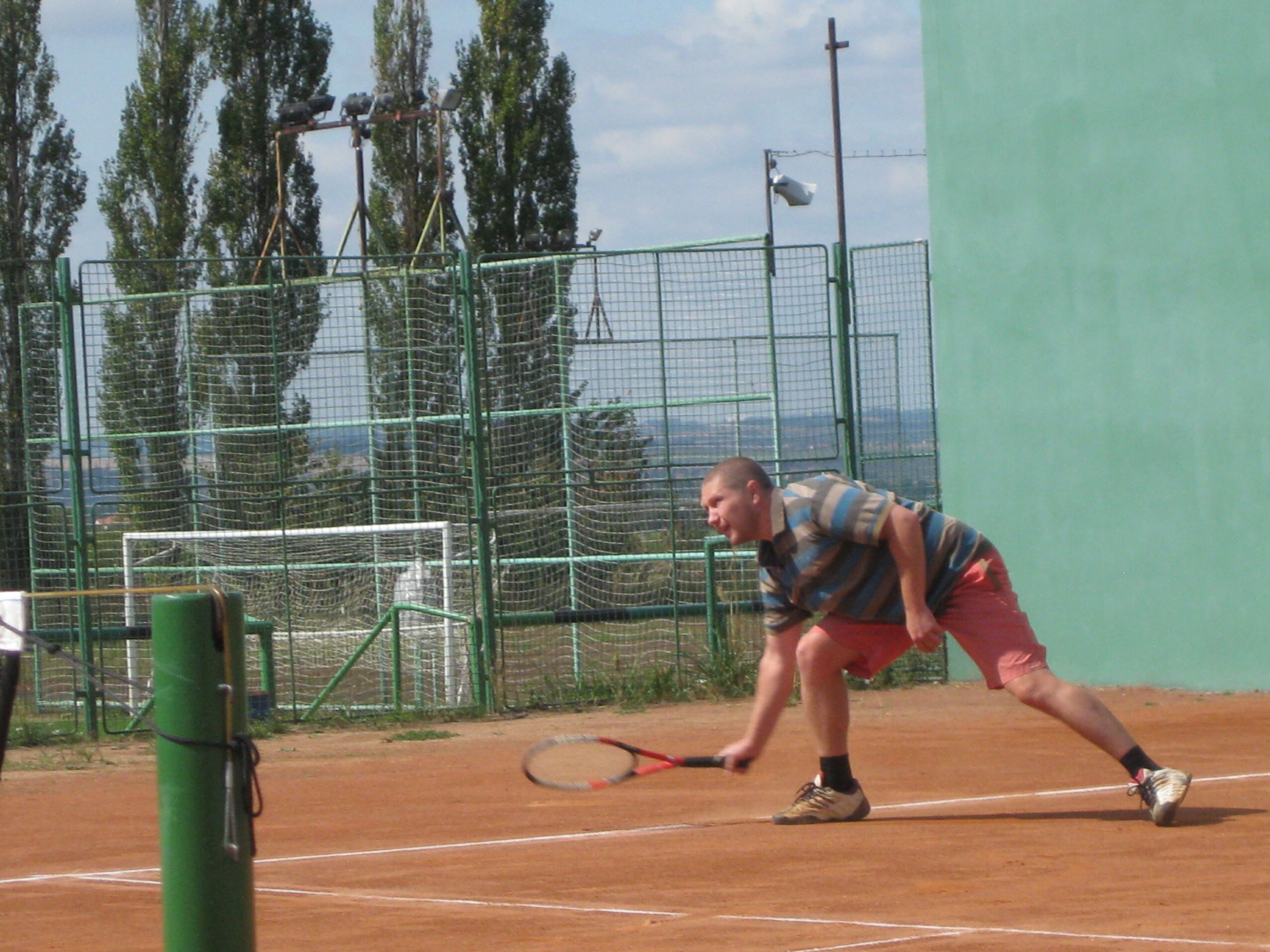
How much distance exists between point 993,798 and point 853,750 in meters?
2.01

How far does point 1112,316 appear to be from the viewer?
12453 millimetres

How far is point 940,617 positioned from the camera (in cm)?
710

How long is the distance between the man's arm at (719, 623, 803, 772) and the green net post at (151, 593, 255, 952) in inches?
117

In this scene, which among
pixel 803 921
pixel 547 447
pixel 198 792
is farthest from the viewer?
pixel 547 447

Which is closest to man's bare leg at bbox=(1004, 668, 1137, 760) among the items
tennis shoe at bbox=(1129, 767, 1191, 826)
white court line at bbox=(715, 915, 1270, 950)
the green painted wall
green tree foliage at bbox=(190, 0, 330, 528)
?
tennis shoe at bbox=(1129, 767, 1191, 826)

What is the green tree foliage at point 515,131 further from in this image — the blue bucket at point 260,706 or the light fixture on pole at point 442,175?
the blue bucket at point 260,706

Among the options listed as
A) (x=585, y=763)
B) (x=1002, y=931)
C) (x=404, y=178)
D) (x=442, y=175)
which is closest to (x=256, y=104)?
(x=404, y=178)

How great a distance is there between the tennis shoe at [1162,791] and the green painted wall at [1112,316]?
5354mm

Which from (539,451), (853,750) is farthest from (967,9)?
(853,750)

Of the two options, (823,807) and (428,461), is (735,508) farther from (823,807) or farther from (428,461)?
(428,461)

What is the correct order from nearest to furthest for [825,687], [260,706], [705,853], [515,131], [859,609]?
[705,853] → [859,609] → [825,687] → [260,706] → [515,131]

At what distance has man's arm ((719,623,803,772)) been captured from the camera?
22.8 ft

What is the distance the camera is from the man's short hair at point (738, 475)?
266 inches

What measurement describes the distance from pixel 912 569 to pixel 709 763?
1071mm
